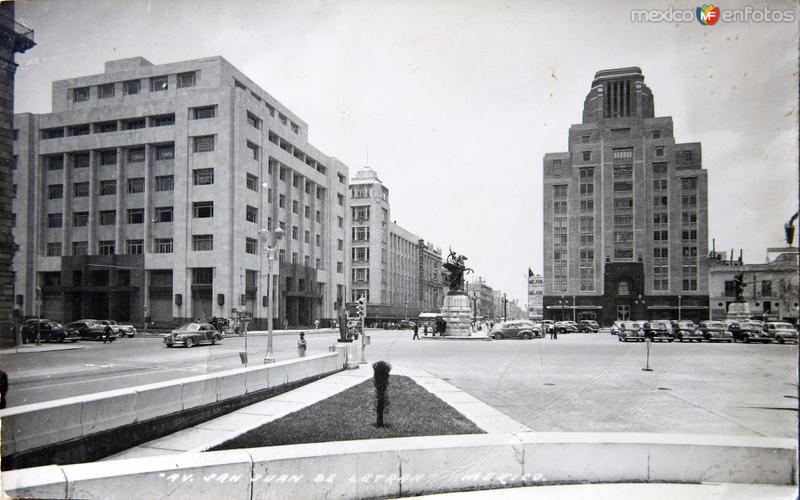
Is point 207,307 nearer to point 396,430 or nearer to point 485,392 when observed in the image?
point 396,430

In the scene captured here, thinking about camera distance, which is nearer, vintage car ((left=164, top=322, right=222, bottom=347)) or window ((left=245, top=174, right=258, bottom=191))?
vintage car ((left=164, top=322, right=222, bottom=347))

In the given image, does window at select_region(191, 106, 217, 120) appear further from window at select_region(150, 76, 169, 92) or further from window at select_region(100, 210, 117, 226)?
window at select_region(100, 210, 117, 226)

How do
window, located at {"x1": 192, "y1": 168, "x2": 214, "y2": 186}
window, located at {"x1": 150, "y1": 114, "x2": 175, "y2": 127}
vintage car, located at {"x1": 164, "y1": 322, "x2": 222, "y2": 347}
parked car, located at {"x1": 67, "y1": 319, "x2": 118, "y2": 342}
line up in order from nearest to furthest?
parked car, located at {"x1": 67, "y1": 319, "x2": 118, "y2": 342} < window, located at {"x1": 150, "y1": 114, "x2": 175, "y2": 127} < window, located at {"x1": 192, "y1": 168, "x2": 214, "y2": 186} < vintage car, located at {"x1": 164, "y1": 322, "x2": 222, "y2": 347}

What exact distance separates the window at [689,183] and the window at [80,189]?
9870 mm

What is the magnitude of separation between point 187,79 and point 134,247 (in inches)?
132

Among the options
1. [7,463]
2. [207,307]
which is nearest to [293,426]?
[7,463]

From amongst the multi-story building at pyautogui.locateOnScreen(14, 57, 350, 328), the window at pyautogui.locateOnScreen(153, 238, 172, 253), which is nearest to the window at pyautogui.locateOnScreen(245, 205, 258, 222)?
the multi-story building at pyautogui.locateOnScreen(14, 57, 350, 328)

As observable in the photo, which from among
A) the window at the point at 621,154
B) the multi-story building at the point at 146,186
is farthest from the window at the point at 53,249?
the window at the point at 621,154

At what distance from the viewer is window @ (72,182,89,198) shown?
7773 millimetres

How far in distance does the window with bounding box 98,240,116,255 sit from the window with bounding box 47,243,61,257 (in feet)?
2.83

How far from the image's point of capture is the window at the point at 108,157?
339 inches

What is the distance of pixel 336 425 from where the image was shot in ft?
22.8

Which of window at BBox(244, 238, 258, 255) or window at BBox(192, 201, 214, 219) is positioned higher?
window at BBox(192, 201, 214, 219)

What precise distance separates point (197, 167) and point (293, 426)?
647cm
